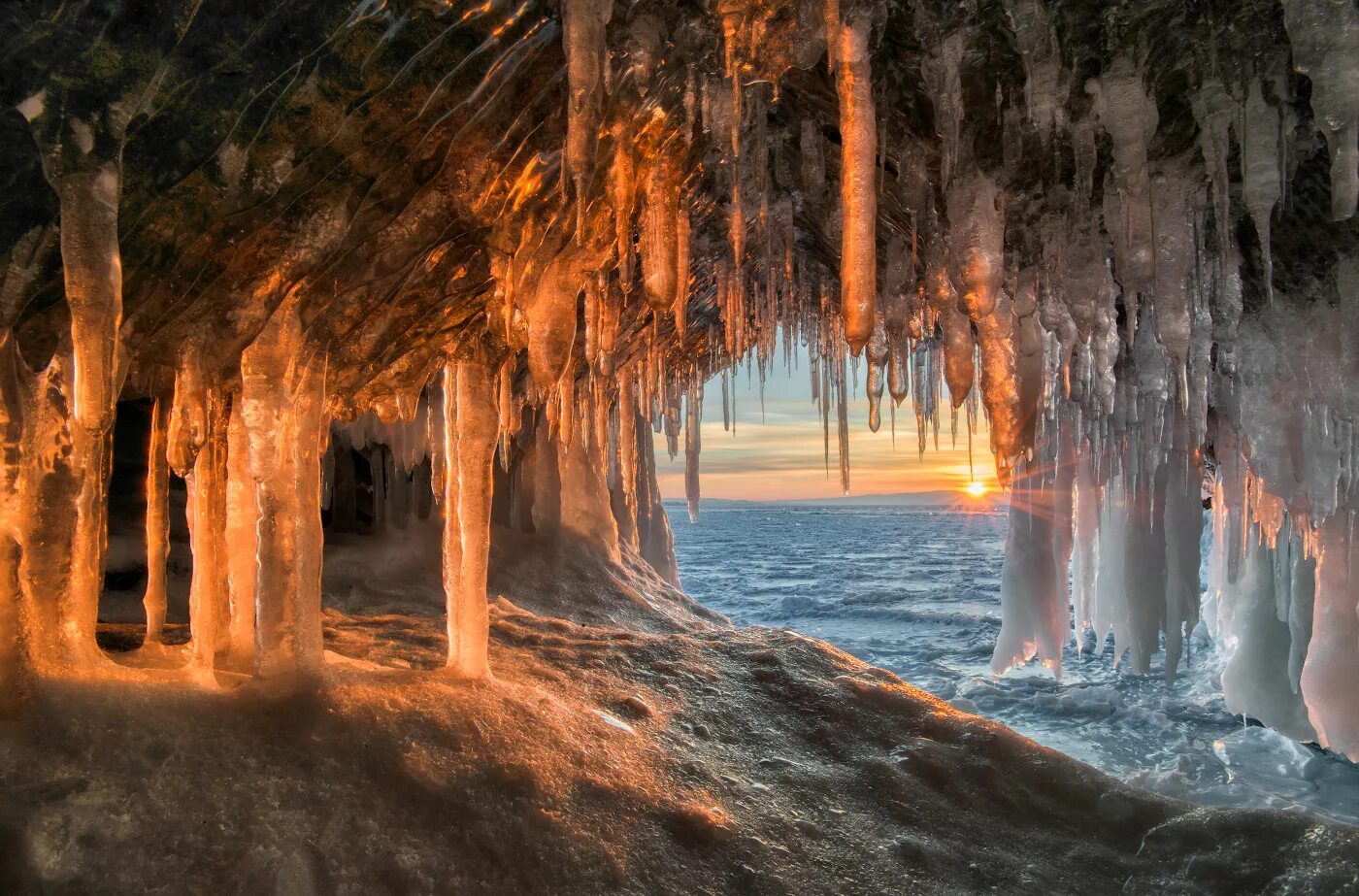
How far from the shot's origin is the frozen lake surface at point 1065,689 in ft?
22.8

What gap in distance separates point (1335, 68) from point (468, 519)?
392 cm

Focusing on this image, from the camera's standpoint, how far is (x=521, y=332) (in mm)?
4043

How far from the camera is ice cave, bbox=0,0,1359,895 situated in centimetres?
216

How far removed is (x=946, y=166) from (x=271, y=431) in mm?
3307

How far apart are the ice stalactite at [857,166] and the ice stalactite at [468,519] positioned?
1879mm

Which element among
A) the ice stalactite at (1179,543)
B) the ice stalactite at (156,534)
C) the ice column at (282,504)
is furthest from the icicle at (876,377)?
the ice stalactite at (1179,543)

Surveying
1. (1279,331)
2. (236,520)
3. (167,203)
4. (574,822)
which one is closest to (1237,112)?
(1279,331)

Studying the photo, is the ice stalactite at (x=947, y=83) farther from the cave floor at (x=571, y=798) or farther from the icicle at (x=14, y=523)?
the icicle at (x=14, y=523)

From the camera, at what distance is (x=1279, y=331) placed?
18.1 feet

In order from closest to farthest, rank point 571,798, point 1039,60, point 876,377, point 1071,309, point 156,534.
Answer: point 571,798 < point 1039,60 < point 156,534 < point 1071,309 < point 876,377

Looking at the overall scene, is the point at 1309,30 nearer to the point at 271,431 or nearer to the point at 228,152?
the point at 228,152

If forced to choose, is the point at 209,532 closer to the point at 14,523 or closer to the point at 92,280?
the point at 14,523

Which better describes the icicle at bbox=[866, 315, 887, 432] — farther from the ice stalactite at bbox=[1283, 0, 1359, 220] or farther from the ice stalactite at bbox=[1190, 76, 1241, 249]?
the ice stalactite at bbox=[1283, 0, 1359, 220]

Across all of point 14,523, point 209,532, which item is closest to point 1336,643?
point 209,532
